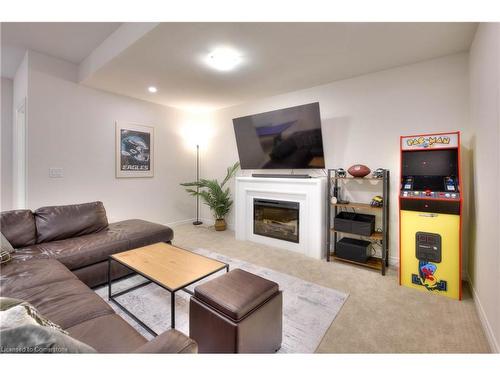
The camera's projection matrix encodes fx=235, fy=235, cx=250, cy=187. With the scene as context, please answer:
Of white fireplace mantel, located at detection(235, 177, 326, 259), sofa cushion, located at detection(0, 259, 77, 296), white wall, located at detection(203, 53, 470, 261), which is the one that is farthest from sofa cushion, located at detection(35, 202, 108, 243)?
white wall, located at detection(203, 53, 470, 261)

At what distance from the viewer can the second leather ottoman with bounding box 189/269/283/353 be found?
1219 mm

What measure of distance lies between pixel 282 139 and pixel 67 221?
2.90 meters

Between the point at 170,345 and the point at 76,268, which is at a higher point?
the point at 170,345

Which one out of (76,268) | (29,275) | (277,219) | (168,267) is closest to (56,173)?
(76,268)

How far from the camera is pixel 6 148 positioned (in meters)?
3.68

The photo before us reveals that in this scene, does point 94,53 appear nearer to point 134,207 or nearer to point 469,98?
point 134,207

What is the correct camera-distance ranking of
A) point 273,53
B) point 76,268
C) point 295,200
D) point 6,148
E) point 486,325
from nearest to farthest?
point 486,325 → point 76,268 → point 273,53 → point 295,200 → point 6,148

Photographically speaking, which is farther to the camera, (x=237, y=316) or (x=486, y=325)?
(x=486, y=325)

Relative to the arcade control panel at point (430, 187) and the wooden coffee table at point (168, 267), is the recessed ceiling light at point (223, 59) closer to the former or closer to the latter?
the wooden coffee table at point (168, 267)

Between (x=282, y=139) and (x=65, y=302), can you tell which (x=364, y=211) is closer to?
(x=282, y=139)

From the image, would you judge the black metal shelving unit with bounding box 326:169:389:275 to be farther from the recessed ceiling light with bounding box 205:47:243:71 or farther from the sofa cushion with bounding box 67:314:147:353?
the sofa cushion with bounding box 67:314:147:353

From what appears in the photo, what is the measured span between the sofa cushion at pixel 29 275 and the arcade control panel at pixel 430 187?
298 centimetres
